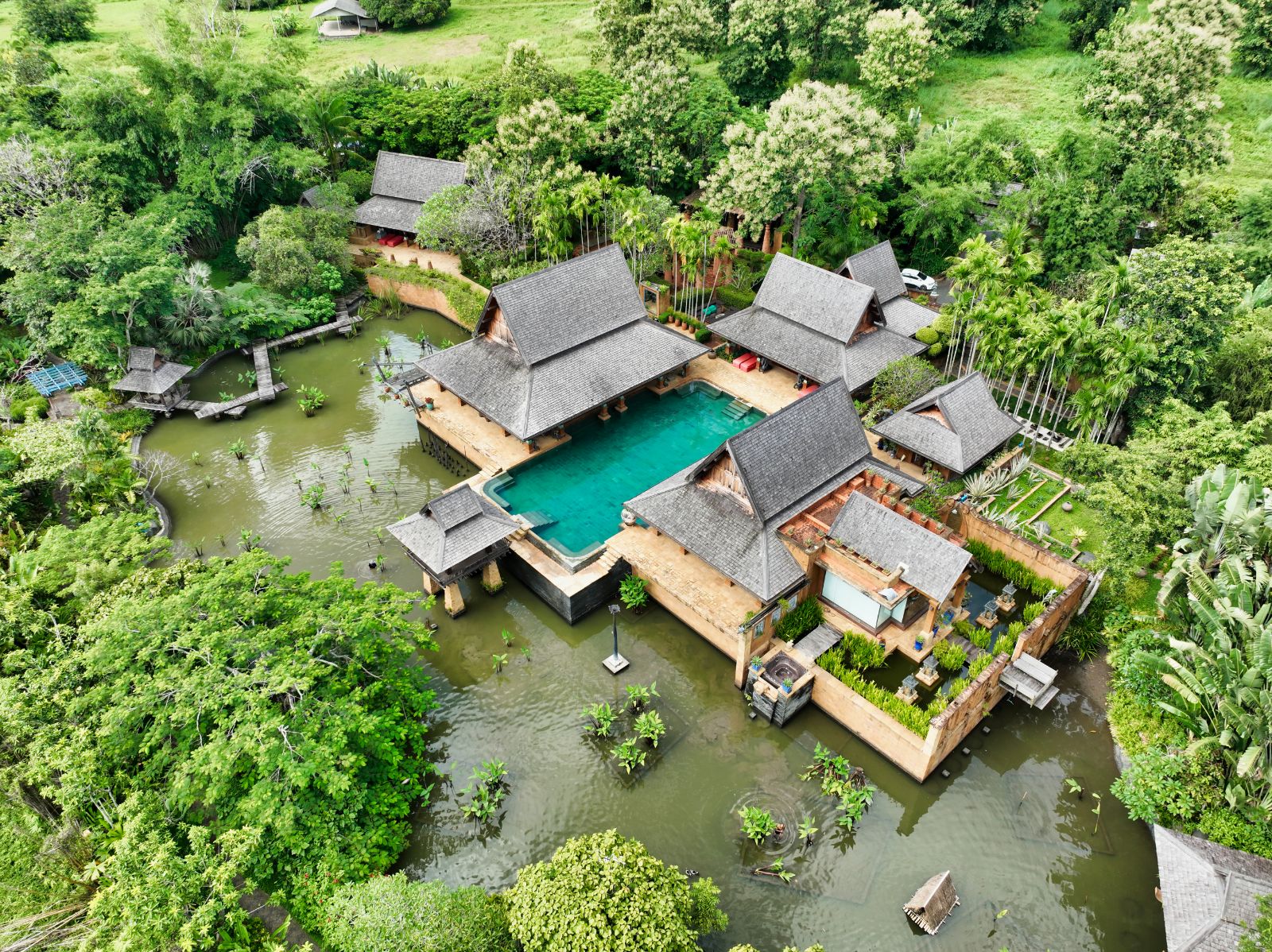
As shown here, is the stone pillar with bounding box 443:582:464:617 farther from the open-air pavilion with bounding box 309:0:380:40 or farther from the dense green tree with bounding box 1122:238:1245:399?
the open-air pavilion with bounding box 309:0:380:40

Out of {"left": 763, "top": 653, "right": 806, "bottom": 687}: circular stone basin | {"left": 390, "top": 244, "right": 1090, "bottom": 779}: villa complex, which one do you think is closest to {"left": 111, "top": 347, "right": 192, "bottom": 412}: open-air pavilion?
{"left": 390, "top": 244, "right": 1090, "bottom": 779}: villa complex

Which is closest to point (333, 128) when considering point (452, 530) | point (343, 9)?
point (343, 9)

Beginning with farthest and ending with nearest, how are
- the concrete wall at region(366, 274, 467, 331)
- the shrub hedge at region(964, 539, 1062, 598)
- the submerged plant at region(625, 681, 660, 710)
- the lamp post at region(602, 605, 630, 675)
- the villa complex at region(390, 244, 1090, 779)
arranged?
the concrete wall at region(366, 274, 467, 331) → the shrub hedge at region(964, 539, 1062, 598) → the lamp post at region(602, 605, 630, 675) → the submerged plant at region(625, 681, 660, 710) → the villa complex at region(390, 244, 1090, 779)

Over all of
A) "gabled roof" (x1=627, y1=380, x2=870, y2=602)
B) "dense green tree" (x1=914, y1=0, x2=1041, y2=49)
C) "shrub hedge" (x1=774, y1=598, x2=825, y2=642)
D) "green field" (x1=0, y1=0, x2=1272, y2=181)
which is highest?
"dense green tree" (x1=914, y1=0, x2=1041, y2=49)

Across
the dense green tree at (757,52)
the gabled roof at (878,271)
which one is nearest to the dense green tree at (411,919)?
the gabled roof at (878,271)

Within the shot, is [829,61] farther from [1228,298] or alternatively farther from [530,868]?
[530,868]
